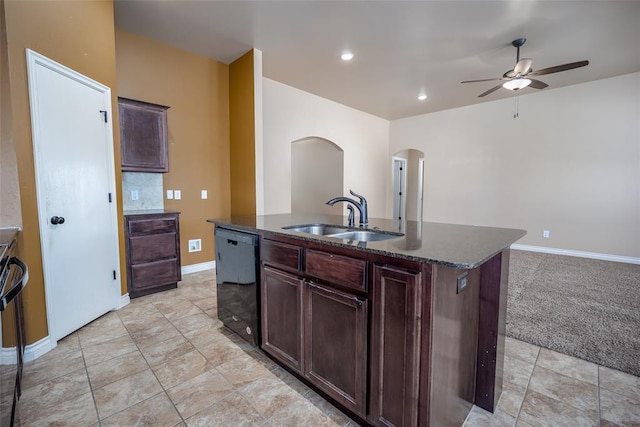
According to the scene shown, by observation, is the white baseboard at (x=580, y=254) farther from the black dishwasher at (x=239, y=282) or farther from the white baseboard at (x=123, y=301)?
the white baseboard at (x=123, y=301)

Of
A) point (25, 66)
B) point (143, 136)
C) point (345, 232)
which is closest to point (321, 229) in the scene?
point (345, 232)

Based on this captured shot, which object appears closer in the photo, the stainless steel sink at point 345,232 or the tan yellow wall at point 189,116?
the stainless steel sink at point 345,232

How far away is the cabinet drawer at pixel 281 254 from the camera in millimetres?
1589

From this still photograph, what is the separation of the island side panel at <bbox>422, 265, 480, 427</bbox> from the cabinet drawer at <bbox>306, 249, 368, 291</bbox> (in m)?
0.32

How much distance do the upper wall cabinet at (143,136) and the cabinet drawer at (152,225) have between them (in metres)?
0.57

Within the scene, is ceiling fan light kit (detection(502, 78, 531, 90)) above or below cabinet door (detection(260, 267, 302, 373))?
above

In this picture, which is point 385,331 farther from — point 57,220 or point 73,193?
point 73,193

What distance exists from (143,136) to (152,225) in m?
0.97

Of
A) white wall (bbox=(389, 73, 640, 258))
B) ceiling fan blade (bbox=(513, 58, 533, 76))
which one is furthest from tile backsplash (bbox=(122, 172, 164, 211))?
white wall (bbox=(389, 73, 640, 258))

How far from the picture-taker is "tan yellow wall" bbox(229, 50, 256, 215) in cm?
368

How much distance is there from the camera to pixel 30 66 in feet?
6.30

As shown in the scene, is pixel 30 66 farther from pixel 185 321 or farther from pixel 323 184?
pixel 323 184

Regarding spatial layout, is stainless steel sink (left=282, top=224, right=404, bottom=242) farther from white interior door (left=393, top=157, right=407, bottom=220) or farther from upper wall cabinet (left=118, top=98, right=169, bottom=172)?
white interior door (left=393, top=157, right=407, bottom=220)

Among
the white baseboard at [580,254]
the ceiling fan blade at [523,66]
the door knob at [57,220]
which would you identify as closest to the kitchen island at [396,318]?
the door knob at [57,220]
